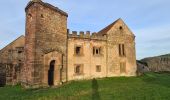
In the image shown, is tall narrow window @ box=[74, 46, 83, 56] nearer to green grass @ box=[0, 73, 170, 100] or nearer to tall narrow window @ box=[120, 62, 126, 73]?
tall narrow window @ box=[120, 62, 126, 73]

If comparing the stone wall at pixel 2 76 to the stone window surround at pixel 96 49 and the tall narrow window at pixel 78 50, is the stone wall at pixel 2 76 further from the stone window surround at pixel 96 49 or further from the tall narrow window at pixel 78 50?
the stone window surround at pixel 96 49

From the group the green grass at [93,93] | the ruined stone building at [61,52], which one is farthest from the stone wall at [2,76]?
the green grass at [93,93]

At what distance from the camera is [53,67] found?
25.6 m

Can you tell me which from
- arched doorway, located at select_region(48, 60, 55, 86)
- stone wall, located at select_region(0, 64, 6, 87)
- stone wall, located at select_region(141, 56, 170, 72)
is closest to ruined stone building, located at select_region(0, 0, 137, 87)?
arched doorway, located at select_region(48, 60, 55, 86)

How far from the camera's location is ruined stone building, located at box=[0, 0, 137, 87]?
23.8 meters

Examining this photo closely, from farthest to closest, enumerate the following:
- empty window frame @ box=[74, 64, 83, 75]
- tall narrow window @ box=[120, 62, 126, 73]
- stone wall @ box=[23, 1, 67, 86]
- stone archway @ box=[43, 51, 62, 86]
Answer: tall narrow window @ box=[120, 62, 126, 73] → empty window frame @ box=[74, 64, 83, 75] → stone archway @ box=[43, 51, 62, 86] → stone wall @ box=[23, 1, 67, 86]

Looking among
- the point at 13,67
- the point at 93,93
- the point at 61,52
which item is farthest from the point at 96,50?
the point at 93,93

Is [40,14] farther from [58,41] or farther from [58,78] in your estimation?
[58,78]

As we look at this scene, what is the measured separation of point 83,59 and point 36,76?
830 centimetres

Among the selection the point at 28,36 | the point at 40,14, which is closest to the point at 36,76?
the point at 28,36

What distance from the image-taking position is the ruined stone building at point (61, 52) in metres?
23.8

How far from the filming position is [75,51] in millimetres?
29062

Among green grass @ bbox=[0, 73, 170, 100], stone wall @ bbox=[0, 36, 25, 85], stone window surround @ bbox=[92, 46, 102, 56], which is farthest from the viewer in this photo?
stone window surround @ bbox=[92, 46, 102, 56]

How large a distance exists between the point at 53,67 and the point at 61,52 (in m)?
2.07
